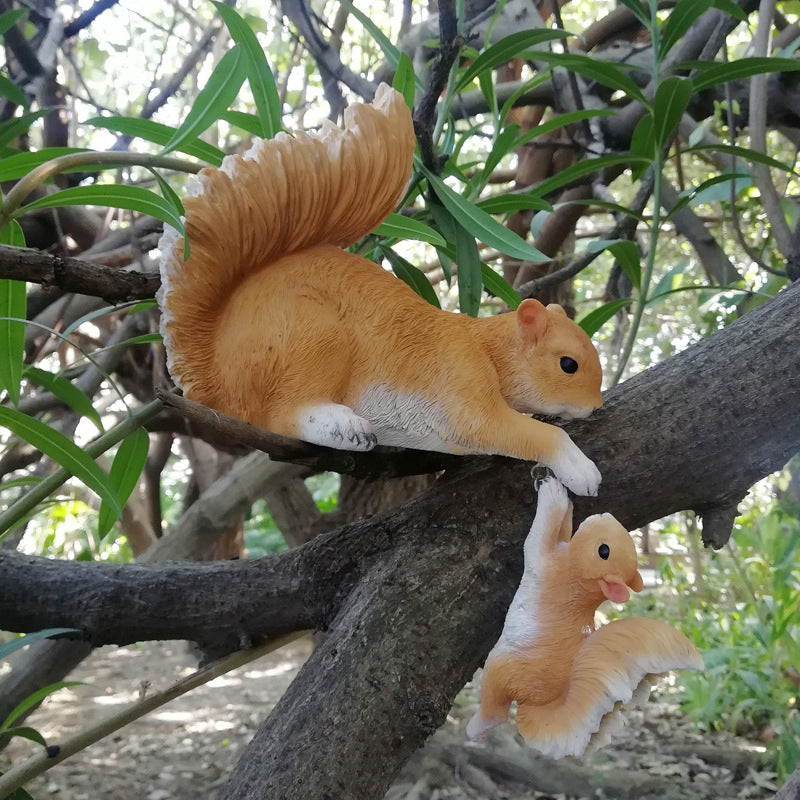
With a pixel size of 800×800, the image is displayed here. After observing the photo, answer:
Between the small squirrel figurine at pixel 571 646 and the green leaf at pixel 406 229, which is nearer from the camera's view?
the small squirrel figurine at pixel 571 646

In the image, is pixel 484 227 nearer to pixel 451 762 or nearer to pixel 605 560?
pixel 605 560

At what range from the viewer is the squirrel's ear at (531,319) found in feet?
1.48

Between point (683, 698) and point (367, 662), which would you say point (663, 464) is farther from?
point (683, 698)

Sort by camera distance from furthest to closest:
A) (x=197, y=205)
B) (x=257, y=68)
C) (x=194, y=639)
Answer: (x=194, y=639) → (x=257, y=68) → (x=197, y=205)

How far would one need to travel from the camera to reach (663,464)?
1.92ft

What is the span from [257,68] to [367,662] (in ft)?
1.49

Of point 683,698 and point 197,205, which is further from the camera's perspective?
point 683,698

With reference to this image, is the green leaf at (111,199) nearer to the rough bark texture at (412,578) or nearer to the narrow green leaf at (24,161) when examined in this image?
the narrow green leaf at (24,161)

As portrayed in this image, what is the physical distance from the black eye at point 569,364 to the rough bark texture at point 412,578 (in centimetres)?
13

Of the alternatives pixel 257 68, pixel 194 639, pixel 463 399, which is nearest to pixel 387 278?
pixel 463 399

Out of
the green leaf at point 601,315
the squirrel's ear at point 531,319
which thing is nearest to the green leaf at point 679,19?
the green leaf at point 601,315

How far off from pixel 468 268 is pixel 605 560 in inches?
12.1

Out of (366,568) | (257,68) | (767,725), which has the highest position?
(257,68)

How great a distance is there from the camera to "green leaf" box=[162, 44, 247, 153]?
50cm
